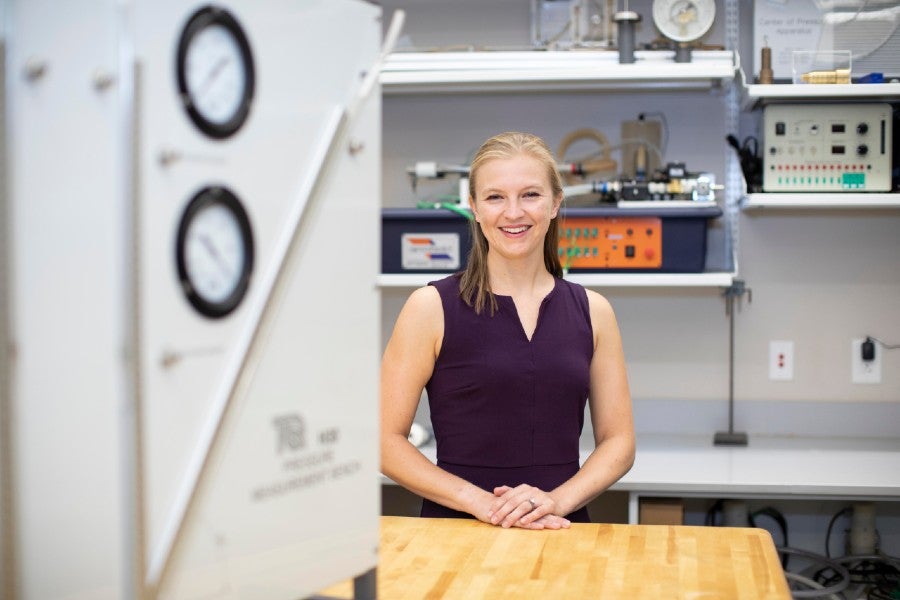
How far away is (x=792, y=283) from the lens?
307 cm

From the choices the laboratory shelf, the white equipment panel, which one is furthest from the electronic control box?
the white equipment panel

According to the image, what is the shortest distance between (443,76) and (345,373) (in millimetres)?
1964

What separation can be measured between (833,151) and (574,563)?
1886 millimetres

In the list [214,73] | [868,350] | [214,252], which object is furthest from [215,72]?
[868,350]

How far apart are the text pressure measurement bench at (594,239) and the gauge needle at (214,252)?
2018mm

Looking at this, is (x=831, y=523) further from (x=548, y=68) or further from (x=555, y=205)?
(x=555, y=205)

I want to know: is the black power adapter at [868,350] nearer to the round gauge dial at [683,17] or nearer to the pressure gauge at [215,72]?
the round gauge dial at [683,17]

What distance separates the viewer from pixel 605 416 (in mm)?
1892

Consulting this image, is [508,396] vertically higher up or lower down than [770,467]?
higher up

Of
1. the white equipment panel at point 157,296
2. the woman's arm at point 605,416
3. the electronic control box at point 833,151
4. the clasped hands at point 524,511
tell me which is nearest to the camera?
the white equipment panel at point 157,296

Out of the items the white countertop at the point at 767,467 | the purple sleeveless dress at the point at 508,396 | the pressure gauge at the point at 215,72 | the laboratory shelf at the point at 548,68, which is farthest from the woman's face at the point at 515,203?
the pressure gauge at the point at 215,72

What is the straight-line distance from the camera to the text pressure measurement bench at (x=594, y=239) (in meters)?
2.73

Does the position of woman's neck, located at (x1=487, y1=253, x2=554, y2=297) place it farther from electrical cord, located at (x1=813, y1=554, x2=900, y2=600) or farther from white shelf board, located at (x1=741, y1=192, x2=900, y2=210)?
electrical cord, located at (x1=813, y1=554, x2=900, y2=600)

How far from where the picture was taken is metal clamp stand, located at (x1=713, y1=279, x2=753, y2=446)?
9.65 ft
